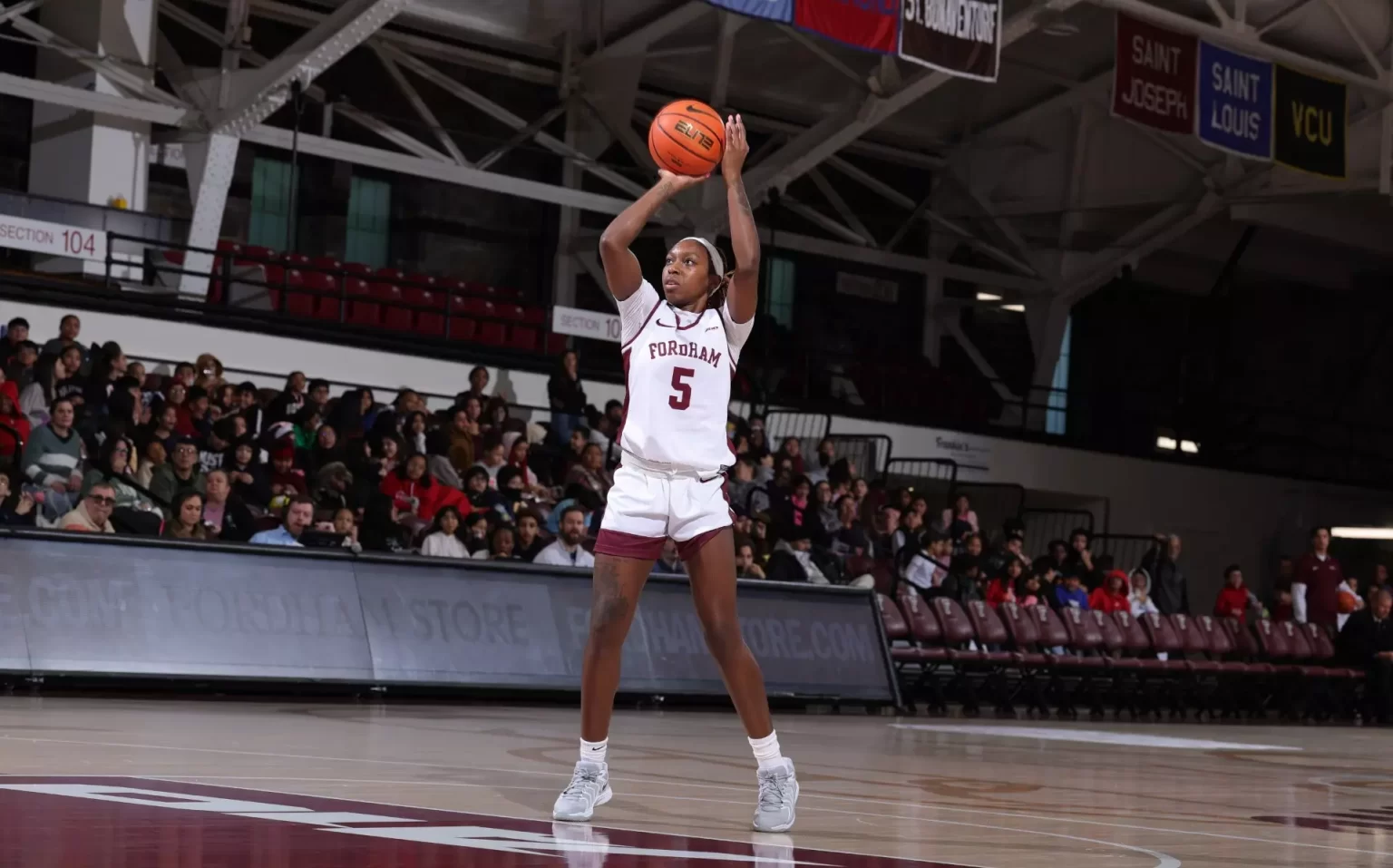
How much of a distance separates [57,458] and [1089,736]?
844cm

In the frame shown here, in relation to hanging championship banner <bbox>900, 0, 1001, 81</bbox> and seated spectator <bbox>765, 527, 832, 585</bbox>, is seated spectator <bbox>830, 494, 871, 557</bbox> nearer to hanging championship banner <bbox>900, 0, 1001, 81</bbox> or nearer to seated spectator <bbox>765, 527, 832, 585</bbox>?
seated spectator <bbox>765, 527, 832, 585</bbox>

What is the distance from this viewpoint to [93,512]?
1345 centimetres

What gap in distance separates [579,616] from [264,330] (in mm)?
7861

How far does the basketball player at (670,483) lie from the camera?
668cm

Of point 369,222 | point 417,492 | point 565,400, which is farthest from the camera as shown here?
point 369,222

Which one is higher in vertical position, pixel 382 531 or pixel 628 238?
pixel 628 238

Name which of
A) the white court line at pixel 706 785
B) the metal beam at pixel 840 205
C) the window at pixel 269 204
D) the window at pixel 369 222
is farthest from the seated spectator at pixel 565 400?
the white court line at pixel 706 785

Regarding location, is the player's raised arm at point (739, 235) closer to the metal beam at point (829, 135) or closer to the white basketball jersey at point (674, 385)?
the white basketball jersey at point (674, 385)

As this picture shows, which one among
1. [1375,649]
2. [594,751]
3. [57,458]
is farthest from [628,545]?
[1375,649]

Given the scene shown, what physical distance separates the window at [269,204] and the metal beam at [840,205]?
30.2ft

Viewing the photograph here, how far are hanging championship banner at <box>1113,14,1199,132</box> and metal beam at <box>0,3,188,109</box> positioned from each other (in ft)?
38.7

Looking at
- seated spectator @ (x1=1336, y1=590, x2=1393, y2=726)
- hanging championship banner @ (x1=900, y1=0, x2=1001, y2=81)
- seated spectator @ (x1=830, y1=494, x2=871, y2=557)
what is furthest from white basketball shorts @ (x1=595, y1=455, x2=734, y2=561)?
seated spectator @ (x1=1336, y1=590, x2=1393, y2=726)

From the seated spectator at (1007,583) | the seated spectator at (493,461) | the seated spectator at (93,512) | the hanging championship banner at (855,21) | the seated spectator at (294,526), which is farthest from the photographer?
the seated spectator at (1007,583)

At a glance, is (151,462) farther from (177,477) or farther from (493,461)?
(493,461)
